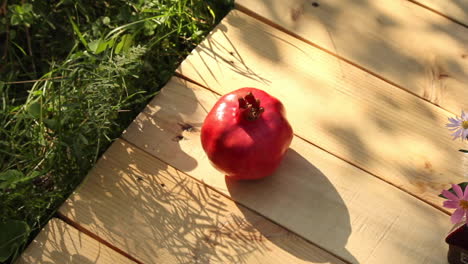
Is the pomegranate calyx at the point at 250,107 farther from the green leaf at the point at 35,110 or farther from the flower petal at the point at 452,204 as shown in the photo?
the green leaf at the point at 35,110

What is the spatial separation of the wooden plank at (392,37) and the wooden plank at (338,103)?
0.05 meters

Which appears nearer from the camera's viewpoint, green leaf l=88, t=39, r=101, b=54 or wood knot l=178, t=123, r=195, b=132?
wood knot l=178, t=123, r=195, b=132

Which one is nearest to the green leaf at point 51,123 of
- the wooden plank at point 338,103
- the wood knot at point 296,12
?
the wooden plank at point 338,103

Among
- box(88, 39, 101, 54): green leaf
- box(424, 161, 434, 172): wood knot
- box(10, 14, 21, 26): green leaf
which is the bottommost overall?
box(424, 161, 434, 172): wood knot

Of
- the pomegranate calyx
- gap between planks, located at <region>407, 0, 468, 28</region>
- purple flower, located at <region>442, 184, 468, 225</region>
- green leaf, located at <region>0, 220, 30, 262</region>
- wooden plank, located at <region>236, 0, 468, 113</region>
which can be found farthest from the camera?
gap between planks, located at <region>407, 0, 468, 28</region>

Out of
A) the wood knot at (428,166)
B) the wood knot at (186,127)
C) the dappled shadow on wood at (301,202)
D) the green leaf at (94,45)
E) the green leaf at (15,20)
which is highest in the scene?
the green leaf at (15,20)

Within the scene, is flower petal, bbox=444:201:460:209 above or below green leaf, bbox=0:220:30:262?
above

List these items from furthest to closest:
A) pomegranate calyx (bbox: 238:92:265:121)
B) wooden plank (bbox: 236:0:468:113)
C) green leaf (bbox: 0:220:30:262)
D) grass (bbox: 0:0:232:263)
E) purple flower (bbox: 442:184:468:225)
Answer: wooden plank (bbox: 236:0:468:113)
grass (bbox: 0:0:232:263)
green leaf (bbox: 0:220:30:262)
pomegranate calyx (bbox: 238:92:265:121)
purple flower (bbox: 442:184:468:225)

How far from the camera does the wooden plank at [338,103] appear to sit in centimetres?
161

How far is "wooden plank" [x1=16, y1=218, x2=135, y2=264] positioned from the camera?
147 cm

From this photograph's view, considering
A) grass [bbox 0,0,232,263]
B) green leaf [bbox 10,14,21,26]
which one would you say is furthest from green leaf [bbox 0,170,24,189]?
green leaf [bbox 10,14,21,26]

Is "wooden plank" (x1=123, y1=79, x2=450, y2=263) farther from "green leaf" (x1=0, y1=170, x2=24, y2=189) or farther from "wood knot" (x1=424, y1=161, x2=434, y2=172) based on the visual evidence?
"green leaf" (x1=0, y1=170, x2=24, y2=189)

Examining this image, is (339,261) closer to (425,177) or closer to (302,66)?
(425,177)

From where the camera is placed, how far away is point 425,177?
5.19 feet
